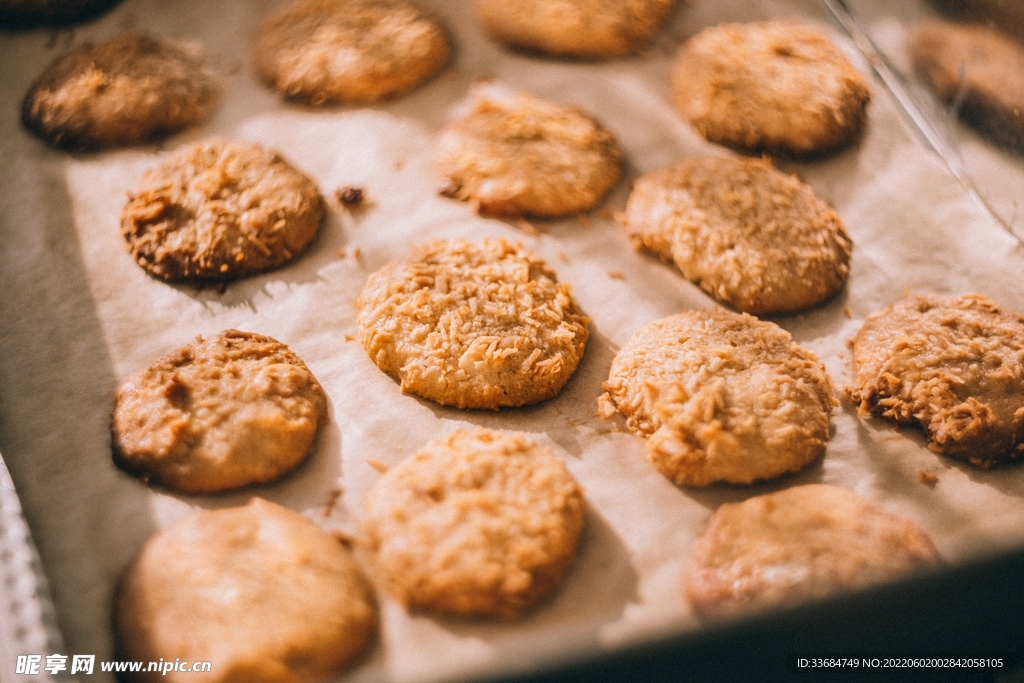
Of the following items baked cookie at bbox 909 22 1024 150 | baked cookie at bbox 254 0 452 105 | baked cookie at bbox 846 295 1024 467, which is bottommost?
baked cookie at bbox 846 295 1024 467

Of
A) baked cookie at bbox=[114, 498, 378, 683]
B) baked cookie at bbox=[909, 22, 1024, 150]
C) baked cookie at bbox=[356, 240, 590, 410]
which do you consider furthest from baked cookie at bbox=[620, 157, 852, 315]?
baked cookie at bbox=[114, 498, 378, 683]

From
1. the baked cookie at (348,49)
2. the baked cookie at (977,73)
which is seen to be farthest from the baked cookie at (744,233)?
the baked cookie at (348,49)

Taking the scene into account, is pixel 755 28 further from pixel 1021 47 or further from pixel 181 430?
pixel 181 430

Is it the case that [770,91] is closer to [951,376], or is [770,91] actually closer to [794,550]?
[951,376]

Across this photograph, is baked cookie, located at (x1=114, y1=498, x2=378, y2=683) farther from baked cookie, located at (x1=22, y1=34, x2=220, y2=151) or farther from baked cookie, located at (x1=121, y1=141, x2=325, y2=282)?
baked cookie, located at (x1=22, y1=34, x2=220, y2=151)

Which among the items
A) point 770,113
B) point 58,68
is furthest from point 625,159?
point 58,68

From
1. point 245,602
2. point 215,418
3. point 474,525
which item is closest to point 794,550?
point 474,525
